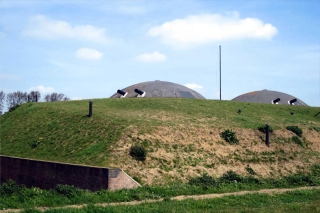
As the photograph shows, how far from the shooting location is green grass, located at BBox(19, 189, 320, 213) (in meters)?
11.8

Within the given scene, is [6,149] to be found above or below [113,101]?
below

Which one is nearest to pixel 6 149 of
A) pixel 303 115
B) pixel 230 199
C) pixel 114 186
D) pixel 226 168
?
pixel 114 186

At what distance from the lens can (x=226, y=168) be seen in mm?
20359

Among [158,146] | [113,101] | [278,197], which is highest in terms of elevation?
[113,101]

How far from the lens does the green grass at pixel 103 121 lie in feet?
69.2

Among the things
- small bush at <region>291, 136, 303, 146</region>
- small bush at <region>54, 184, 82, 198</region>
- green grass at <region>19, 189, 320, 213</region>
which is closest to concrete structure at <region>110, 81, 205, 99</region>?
small bush at <region>291, 136, 303, 146</region>

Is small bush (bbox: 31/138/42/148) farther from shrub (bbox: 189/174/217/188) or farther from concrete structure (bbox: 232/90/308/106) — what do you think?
concrete structure (bbox: 232/90/308/106)

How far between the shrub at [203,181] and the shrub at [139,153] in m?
2.56

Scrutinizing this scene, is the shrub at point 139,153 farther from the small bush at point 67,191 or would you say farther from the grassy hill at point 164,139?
the small bush at point 67,191

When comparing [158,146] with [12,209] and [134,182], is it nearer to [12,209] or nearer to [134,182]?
[134,182]

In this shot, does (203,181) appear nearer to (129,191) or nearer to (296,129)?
(129,191)

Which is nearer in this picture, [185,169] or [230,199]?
[230,199]

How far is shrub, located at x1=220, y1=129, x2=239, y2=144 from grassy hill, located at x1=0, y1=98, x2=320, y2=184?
0.31 m

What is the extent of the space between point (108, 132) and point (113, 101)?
954cm
